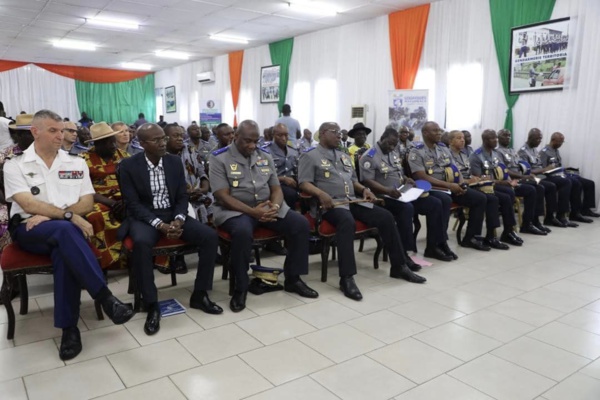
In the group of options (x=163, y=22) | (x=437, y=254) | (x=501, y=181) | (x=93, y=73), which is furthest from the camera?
(x=93, y=73)

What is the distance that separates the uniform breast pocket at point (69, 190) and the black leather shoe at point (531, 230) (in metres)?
4.90

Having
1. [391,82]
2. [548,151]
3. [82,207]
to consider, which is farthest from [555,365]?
[391,82]

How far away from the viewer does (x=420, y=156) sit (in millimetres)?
4551

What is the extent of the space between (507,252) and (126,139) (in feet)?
12.8

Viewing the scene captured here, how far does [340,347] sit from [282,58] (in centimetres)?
927

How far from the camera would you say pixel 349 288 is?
3.30m

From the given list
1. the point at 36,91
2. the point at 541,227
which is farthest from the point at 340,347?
the point at 36,91

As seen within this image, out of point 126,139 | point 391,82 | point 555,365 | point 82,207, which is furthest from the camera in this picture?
point 391,82

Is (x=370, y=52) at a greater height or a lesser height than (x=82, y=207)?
greater

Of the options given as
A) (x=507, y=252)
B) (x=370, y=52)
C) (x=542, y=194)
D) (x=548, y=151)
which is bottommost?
(x=507, y=252)

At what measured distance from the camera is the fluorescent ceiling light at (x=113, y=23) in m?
8.66

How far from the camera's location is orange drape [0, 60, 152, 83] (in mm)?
14016

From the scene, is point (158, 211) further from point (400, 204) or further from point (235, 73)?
point (235, 73)

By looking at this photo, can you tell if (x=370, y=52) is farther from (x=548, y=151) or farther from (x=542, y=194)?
(x=542, y=194)
